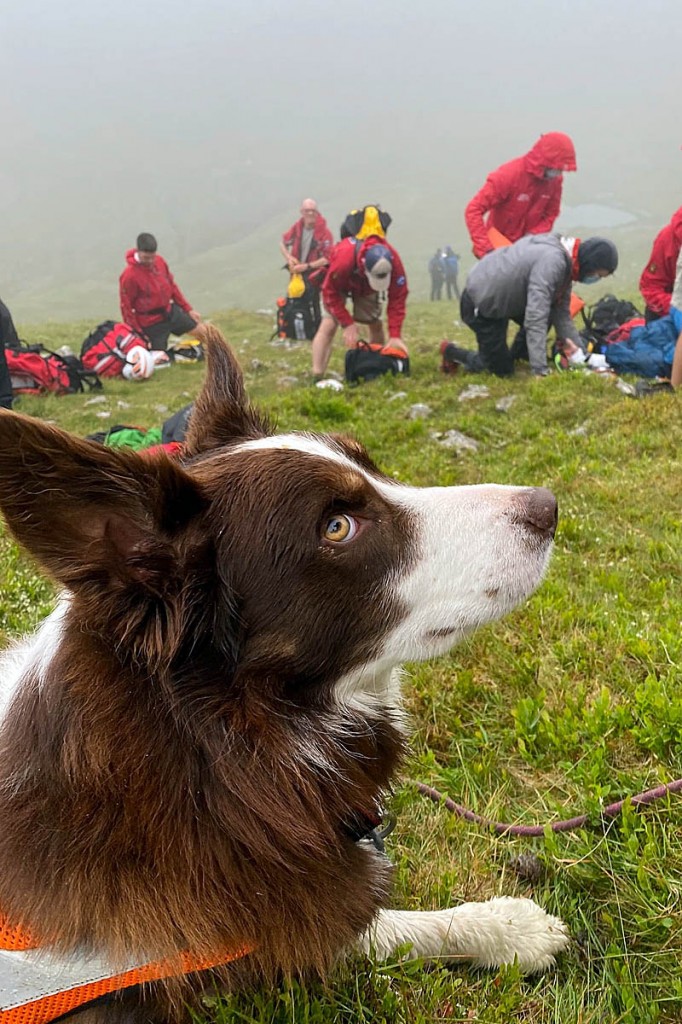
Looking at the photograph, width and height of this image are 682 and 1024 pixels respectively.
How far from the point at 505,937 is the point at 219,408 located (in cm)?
219

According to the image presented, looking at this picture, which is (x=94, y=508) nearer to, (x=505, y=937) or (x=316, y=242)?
(x=505, y=937)

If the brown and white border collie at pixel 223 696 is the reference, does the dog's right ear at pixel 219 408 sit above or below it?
above

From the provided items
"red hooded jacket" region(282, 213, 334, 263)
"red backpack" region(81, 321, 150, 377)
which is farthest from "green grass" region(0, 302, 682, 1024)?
"red hooded jacket" region(282, 213, 334, 263)

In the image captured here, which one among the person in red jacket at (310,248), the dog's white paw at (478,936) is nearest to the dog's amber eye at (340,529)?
the dog's white paw at (478,936)

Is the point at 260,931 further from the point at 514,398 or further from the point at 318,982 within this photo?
the point at 514,398

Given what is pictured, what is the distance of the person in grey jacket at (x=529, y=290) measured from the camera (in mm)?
9703

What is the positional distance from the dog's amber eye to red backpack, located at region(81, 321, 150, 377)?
1294cm

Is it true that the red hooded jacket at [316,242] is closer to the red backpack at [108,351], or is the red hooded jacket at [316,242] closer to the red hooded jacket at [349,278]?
the red backpack at [108,351]

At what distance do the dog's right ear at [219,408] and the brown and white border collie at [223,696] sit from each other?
26cm

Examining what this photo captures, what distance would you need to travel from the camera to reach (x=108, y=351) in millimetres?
14000

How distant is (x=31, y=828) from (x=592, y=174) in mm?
131513

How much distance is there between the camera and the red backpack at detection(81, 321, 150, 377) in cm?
1387

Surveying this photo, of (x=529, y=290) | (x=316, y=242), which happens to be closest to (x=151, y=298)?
(x=316, y=242)

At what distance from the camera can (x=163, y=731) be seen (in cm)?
172
